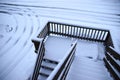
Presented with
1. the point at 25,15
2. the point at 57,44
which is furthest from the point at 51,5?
the point at 57,44

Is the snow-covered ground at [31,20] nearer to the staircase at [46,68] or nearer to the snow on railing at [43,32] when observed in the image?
the snow on railing at [43,32]

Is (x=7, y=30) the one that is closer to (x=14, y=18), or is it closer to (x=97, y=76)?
(x=14, y=18)

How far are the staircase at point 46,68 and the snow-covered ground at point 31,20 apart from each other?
399 millimetres

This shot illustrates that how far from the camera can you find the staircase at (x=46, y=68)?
346 cm

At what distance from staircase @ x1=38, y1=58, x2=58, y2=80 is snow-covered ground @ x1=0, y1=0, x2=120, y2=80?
1.31 feet

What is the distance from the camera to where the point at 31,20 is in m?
5.98

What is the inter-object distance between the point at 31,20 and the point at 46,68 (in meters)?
3.07

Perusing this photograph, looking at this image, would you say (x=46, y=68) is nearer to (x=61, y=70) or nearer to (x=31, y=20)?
(x=61, y=70)

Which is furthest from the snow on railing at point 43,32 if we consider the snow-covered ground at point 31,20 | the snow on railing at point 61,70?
the snow on railing at point 61,70

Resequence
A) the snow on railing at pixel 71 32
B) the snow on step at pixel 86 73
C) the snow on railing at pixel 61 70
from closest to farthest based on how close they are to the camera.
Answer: the snow on railing at pixel 61 70 < the snow on step at pixel 86 73 < the snow on railing at pixel 71 32

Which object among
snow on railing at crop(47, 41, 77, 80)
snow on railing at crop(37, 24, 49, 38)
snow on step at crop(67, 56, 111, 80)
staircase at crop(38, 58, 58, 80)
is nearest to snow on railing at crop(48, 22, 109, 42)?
snow on railing at crop(37, 24, 49, 38)

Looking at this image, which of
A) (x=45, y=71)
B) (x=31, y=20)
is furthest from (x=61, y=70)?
(x=31, y=20)

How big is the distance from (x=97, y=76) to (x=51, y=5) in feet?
17.9

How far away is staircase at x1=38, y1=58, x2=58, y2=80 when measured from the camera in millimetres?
3464
